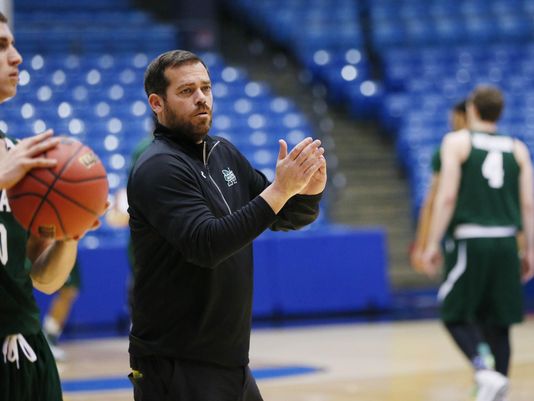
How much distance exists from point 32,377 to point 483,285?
3.70 m

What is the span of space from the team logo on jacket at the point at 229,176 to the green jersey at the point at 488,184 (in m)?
3.15

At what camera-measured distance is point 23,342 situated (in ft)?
10.3

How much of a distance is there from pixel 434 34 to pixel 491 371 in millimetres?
12498

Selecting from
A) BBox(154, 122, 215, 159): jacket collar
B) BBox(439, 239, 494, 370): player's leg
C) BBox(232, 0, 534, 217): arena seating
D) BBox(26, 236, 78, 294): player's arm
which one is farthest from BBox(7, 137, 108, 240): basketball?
BBox(232, 0, 534, 217): arena seating

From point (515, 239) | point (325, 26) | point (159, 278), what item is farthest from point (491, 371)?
point (325, 26)

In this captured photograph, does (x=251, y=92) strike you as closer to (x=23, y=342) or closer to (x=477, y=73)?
(x=477, y=73)

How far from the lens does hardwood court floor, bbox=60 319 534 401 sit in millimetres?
6988

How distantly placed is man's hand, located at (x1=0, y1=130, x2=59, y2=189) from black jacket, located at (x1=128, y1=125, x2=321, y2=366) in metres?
0.34

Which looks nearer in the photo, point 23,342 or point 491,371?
point 23,342

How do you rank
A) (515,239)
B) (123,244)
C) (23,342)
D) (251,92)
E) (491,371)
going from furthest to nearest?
(251,92) → (123,244) → (515,239) → (491,371) → (23,342)

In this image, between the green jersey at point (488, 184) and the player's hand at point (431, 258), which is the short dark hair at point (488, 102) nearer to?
the green jersey at point (488, 184)

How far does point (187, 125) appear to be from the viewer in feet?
10.8

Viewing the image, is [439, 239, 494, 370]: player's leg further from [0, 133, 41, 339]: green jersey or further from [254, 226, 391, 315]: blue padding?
[254, 226, 391, 315]: blue padding

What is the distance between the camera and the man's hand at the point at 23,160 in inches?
114
